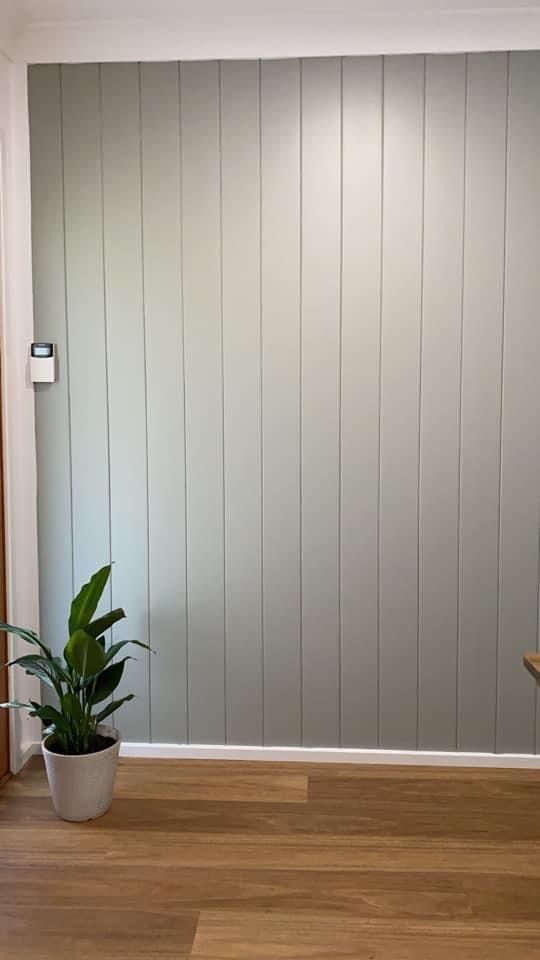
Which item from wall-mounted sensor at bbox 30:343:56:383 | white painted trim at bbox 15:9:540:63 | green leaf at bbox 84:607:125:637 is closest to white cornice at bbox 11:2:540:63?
white painted trim at bbox 15:9:540:63

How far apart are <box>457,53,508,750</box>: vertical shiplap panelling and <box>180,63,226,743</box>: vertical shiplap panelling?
82cm

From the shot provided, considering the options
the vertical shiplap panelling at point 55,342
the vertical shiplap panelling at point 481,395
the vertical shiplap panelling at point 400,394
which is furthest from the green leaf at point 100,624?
the vertical shiplap panelling at point 481,395

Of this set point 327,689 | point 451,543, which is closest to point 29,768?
point 327,689

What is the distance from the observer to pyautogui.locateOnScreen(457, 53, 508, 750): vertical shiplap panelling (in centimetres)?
300

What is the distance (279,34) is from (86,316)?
111cm

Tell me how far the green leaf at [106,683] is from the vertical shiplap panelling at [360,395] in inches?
31.0

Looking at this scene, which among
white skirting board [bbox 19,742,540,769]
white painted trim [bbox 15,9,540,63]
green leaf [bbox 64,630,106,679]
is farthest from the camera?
white skirting board [bbox 19,742,540,769]

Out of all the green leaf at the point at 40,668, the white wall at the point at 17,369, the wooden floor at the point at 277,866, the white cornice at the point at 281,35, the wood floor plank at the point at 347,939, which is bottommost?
the wood floor plank at the point at 347,939

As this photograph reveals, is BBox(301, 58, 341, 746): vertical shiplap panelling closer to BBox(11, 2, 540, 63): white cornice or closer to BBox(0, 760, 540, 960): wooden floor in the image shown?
BBox(11, 2, 540, 63): white cornice

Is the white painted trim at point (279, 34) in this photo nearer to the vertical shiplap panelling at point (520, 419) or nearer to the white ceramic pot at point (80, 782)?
the vertical shiplap panelling at point (520, 419)

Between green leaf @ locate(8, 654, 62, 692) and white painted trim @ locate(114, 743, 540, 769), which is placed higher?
green leaf @ locate(8, 654, 62, 692)

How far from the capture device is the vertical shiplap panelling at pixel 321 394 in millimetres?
3033

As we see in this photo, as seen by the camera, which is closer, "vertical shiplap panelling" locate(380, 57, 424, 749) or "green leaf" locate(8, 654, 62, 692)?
"green leaf" locate(8, 654, 62, 692)

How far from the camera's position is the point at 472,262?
304 centimetres
